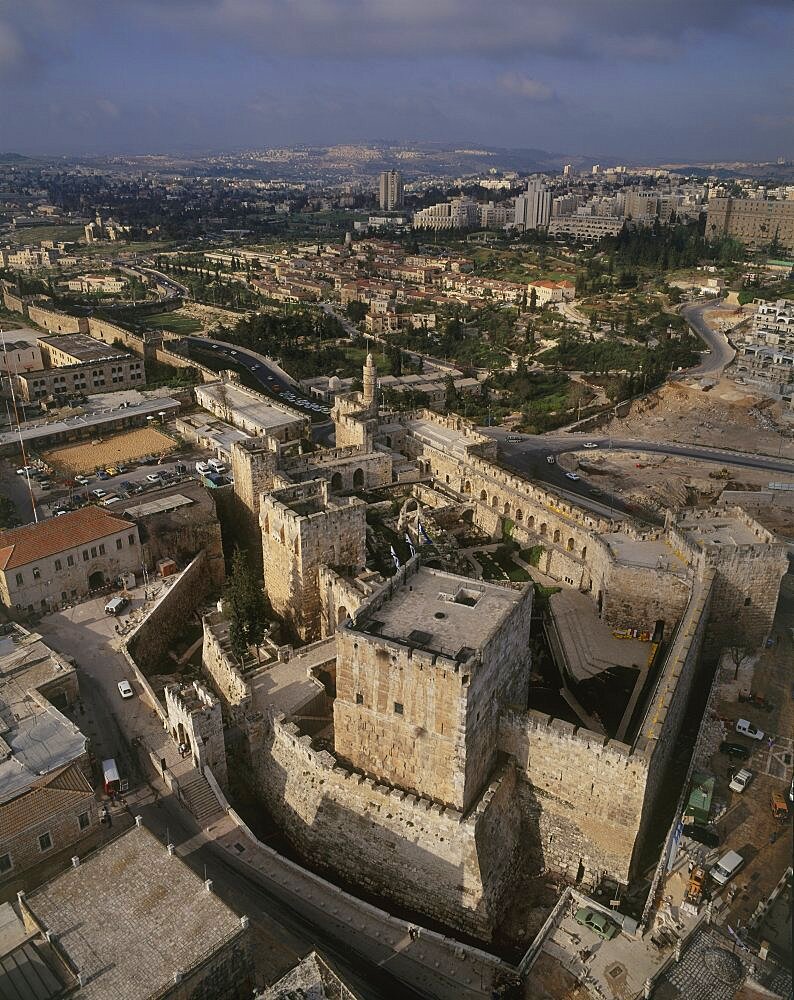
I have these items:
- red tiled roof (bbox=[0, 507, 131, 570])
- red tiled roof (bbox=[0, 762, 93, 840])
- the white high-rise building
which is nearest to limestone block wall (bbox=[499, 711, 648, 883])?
red tiled roof (bbox=[0, 762, 93, 840])

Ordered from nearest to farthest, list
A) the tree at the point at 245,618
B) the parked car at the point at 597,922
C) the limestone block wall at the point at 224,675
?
the parked car at the point at 597,922, the limestone block wall at the point at 224,675, the tree at the point at 245,618

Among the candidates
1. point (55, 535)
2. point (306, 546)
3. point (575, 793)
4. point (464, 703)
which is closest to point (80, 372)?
point (55, 535)

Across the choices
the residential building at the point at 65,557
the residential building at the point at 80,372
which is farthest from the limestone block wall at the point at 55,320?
the residential building at the point at 65,557

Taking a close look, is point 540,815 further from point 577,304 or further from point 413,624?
point 577,304

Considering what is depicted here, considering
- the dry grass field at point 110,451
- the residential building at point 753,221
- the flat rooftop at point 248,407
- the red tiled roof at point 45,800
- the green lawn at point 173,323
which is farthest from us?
the residential building at point 753,221

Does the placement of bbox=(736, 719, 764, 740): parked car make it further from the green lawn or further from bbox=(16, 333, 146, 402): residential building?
the green lawn

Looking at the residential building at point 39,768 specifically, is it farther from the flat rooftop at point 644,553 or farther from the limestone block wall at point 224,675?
the flat rooftop at point 644,553

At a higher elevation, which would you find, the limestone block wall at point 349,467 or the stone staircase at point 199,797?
the limestone block wall at point 349,467

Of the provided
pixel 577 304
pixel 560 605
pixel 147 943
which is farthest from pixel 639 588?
pixel 577 304
